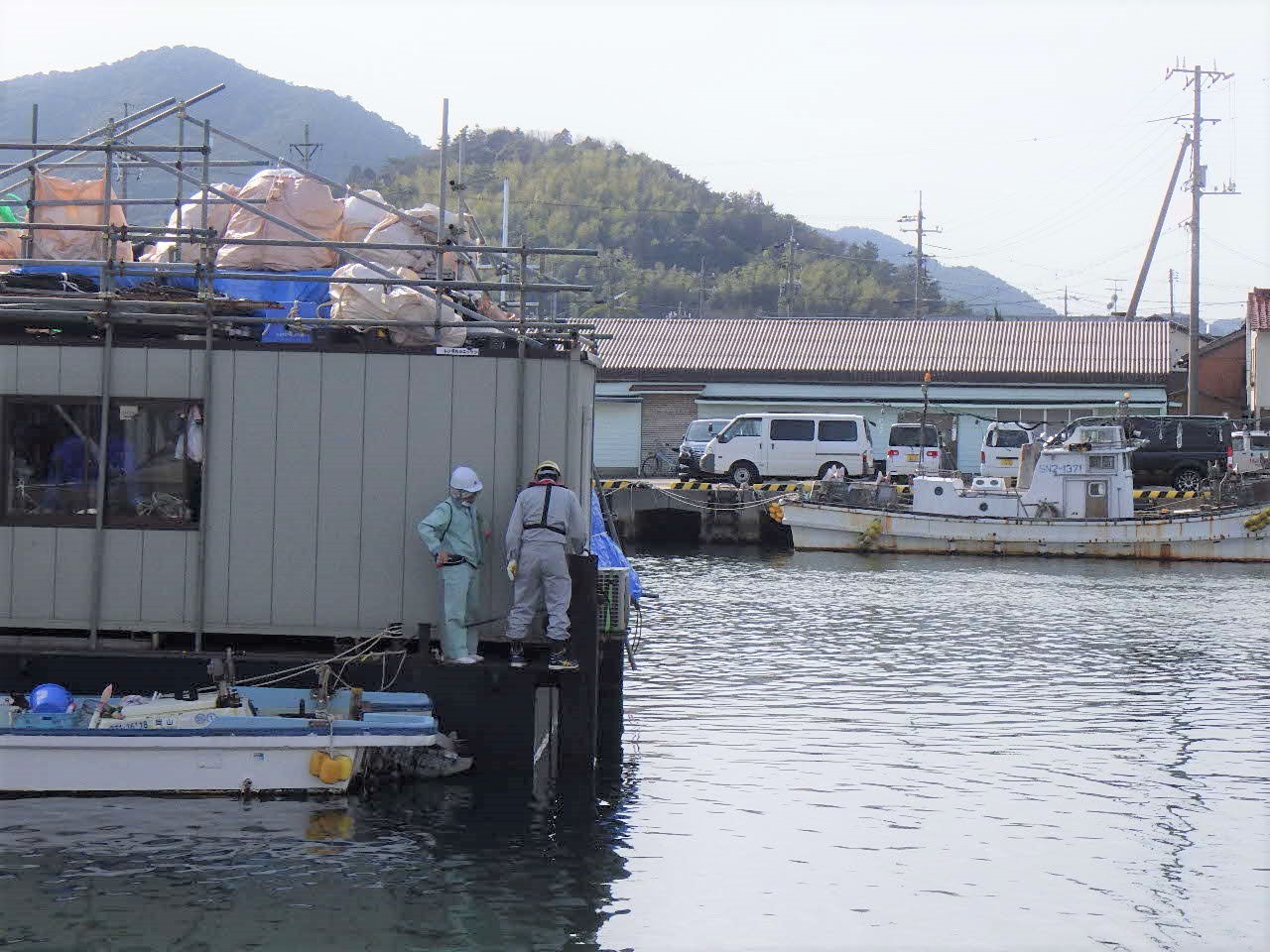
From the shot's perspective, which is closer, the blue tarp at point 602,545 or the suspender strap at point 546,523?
the suspender strap at point 546,523

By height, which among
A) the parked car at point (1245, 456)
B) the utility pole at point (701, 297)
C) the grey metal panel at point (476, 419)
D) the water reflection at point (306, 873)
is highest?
the utility pole at point (701, 297)

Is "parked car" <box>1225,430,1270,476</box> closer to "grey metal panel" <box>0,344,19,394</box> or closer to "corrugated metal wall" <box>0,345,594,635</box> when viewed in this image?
"corrugated metal wall" <box>0,345,594,635</box>

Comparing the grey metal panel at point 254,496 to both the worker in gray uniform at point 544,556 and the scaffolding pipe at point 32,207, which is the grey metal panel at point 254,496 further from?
the scaffolding pipe at point 32,207

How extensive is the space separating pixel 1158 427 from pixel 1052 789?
28340mm

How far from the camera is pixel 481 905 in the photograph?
1043cm

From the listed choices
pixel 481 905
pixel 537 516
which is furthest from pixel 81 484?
pixel 481 905

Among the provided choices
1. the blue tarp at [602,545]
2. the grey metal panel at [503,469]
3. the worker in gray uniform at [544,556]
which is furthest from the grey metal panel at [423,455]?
the blue tarp at [602,545]

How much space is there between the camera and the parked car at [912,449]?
4122 cm

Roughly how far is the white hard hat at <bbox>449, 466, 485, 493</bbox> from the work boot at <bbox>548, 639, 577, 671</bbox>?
142 cm

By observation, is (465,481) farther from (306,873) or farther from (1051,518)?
(1051,518)

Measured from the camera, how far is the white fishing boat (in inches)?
1367

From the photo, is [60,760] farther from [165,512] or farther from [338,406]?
[338,406]

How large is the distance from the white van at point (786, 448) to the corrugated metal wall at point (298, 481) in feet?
90.4

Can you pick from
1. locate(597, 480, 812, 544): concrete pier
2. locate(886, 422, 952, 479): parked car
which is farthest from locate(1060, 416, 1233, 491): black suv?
locate(597, 480, 812, 544): concrete pier
